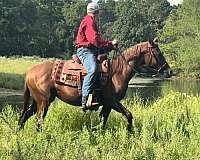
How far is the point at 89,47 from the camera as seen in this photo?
9984mm

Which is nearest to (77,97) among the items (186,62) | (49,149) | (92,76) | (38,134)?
(92,76)

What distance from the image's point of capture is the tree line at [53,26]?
81.6 meters

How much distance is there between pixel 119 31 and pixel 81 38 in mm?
97448

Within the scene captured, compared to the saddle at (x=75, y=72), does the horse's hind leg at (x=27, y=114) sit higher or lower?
lower

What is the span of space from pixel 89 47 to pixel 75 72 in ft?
2.05

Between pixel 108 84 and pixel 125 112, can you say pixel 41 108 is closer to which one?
pixel 108 84

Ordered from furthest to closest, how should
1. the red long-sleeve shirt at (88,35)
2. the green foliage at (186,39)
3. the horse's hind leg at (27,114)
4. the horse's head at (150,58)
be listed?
the green foliage at (186,39) → the horse's head at (150,58) → the horse's hind leg at (27,114) → the red long-sleeve shirt at (88,35)

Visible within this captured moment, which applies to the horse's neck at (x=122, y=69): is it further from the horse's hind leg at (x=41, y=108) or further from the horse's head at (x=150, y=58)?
the horse's hind leg at (x=41, y=108)

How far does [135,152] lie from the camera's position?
23.5ft

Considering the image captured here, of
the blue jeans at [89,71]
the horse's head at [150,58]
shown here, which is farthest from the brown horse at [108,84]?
the blue jeans at [89,71]

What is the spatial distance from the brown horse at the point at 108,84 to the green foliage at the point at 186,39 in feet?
199

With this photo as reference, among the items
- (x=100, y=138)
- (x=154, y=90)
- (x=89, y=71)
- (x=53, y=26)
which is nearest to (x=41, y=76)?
(x=89, y=71)

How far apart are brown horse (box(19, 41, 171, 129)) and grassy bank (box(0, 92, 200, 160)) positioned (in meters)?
0.37

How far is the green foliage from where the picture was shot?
71.1m
